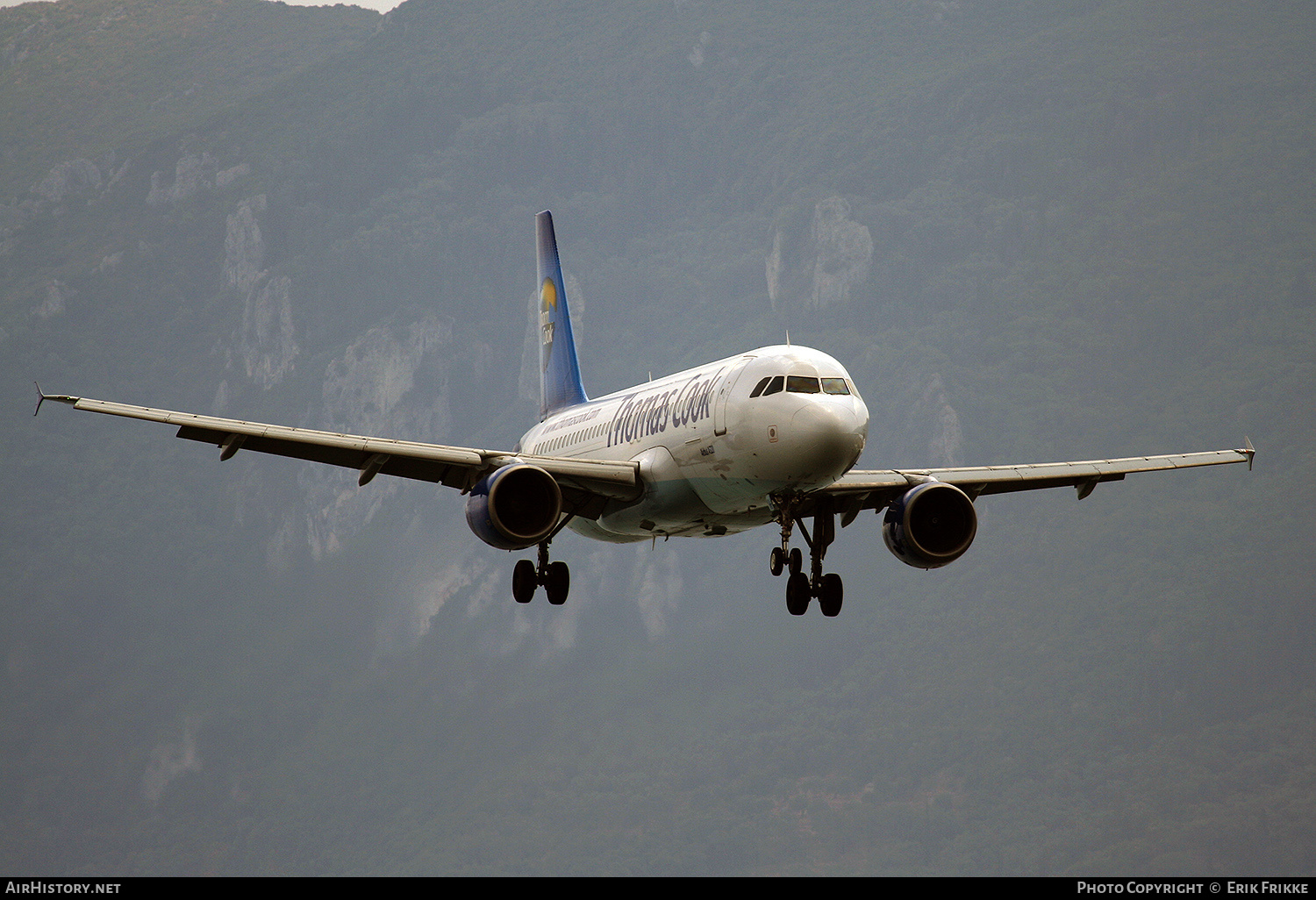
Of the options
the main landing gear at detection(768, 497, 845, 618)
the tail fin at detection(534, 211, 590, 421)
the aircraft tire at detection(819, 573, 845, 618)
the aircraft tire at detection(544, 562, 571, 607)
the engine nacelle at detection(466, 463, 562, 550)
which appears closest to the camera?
the main landing gear at detection(768, 497, 845, 618)

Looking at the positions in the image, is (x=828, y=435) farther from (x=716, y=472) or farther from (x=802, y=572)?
(x=802, y=572)

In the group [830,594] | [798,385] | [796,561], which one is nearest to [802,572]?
[796,561]

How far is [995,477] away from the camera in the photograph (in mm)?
42562

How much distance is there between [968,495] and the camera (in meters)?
42.9

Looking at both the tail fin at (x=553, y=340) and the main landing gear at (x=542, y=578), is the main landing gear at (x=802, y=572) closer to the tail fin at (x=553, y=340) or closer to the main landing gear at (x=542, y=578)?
the main landing gear at (x=542, y=578)

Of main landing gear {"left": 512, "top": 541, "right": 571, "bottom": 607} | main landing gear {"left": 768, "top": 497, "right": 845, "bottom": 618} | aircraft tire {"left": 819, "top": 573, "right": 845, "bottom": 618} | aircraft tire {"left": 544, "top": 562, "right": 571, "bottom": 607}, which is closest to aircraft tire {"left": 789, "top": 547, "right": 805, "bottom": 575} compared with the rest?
main landing gear {"left": 768, "top": 497, "right": 845, "bottom": 618}

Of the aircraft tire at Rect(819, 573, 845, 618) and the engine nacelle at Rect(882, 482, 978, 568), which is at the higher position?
the engine nacelle at Rect(882, 482, 978, 568)

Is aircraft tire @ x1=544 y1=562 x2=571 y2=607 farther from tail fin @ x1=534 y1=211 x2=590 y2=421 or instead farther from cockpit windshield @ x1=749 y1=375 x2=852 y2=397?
tail fin @ x1=534 y1=211 x2=590 y2=421

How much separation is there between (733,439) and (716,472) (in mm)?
1145

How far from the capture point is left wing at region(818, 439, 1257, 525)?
41.5 metres

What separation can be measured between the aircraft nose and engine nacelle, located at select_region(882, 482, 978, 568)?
473cm

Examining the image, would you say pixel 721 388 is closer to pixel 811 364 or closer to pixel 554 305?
pixel 811 364
